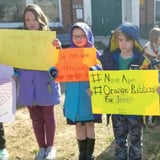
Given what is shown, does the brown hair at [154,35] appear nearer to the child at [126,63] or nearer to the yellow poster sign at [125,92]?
the child at [126,63]

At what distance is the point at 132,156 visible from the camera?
356cm

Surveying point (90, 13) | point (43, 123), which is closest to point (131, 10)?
point (90, 13)

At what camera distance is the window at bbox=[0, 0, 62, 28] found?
559 inches

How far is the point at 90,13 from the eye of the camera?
47.3 feet

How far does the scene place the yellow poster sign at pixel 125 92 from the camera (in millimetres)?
3201

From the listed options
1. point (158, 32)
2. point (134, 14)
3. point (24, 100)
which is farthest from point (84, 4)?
point (24, 100)

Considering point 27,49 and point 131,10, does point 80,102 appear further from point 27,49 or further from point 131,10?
point 131,10

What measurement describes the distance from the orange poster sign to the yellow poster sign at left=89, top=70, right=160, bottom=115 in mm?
213

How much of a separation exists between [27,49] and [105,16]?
11.7 m

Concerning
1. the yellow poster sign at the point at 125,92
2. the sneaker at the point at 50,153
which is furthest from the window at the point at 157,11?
the yellow poster sign at the point at 125,92

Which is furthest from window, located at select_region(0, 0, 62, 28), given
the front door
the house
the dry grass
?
the dry grass

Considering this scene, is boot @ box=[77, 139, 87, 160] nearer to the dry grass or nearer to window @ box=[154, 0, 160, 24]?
the dry grass

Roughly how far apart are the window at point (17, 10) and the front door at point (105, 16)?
1602mm

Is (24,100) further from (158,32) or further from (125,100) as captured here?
(158,32)
